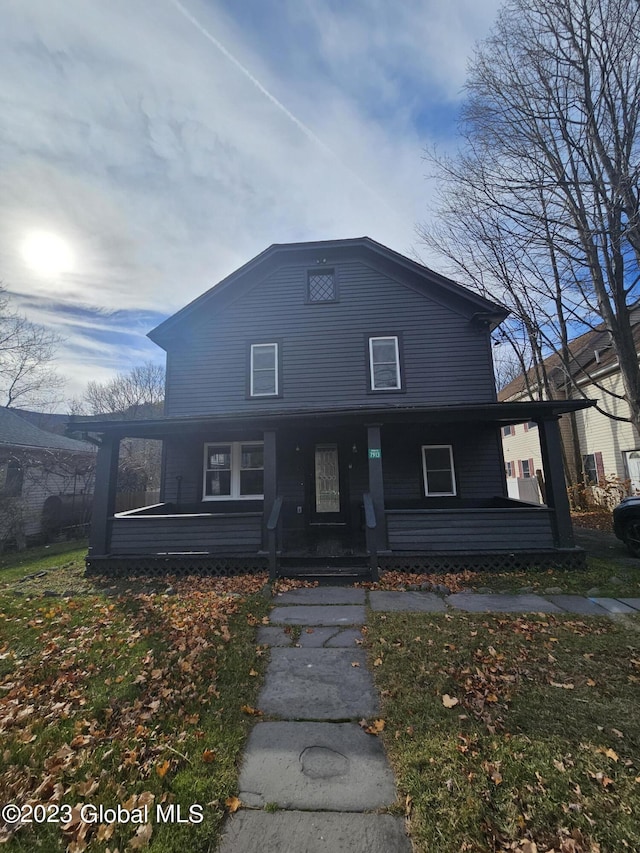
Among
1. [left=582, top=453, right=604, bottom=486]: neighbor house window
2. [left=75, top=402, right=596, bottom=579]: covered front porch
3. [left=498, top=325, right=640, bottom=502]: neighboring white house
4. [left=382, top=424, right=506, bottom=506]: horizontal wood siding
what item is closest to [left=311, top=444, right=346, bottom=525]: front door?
[left=75, top=402, right=596, bottom=579]: covered front porch

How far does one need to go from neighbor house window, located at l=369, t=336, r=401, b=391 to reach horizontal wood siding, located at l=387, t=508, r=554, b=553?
4146 mm

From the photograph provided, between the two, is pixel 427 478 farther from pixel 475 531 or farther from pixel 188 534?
pixel 188 534

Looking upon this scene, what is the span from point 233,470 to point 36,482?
1001 cm

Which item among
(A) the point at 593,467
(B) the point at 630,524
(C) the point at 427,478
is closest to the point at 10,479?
(C) the point at 427,478

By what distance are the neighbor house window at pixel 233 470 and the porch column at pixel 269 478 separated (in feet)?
8.20

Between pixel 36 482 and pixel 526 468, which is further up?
pixel 526 468

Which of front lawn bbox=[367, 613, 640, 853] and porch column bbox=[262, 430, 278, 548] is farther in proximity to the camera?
porch column bbox=[262, 430, 278, 548]

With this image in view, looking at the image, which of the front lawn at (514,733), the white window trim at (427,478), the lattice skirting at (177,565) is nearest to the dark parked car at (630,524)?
the white window trim at (427,478)

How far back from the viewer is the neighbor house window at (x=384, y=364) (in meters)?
10.3

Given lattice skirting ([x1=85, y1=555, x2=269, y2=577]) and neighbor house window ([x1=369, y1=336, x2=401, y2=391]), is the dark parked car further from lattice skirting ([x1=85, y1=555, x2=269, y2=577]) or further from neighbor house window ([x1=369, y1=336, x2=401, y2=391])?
lattice skirting ([x1=85, y1=555, x2=269, y2=577])

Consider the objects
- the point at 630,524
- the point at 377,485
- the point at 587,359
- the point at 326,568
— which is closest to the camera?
the point at 326,568

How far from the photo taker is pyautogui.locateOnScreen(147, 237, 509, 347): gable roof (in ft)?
35.1

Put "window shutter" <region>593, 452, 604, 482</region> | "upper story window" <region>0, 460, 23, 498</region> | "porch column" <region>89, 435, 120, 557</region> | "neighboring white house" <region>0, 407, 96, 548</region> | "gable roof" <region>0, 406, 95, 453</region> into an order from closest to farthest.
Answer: "porch column" <region>89, 435, 120, 557</region> < "upper story window" <region>0, 460, 23, 498</region> < "neighboring white house" <region>0, 407, 96, 548</region> < "gable roof" <region>0, 406, 95, 453</region> < "window shutter" <region>593, 452, 604, 482</region>

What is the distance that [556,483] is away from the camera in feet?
24.1
